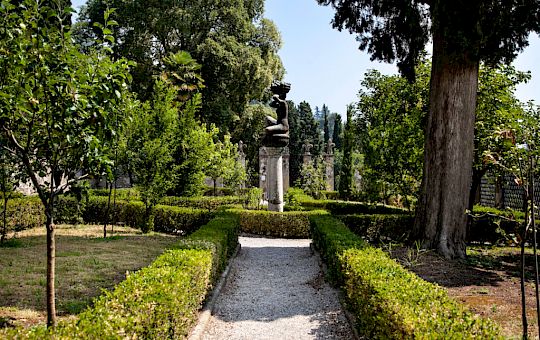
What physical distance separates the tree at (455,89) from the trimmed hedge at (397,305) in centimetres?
278

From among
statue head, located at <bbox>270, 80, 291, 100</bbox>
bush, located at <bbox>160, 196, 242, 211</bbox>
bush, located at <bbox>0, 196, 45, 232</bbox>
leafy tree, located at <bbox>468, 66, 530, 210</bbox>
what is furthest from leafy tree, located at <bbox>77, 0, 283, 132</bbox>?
leafy tree, located at <bbox>468, 66, 530, 210</bbox>

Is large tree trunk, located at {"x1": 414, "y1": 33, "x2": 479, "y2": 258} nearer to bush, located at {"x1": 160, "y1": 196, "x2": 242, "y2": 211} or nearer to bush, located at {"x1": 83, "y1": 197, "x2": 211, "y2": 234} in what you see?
bush, located at {"x1": 83, "y1": 197, "x2": 211, "y2": 234}

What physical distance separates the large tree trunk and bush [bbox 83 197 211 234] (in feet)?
20.0

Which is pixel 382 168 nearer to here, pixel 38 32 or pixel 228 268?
pixel 228 268

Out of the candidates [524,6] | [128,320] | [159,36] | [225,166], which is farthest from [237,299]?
[159,36]

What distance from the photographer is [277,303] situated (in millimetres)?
6336

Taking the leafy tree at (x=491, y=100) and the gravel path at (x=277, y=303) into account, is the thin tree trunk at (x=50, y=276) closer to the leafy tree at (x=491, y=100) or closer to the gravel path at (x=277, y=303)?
the gravel path at (x=277, y=303)

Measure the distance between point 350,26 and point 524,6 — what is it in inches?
145

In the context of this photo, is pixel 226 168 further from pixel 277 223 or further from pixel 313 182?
pixel 277 223

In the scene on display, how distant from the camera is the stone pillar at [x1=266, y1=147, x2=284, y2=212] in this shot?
547 inches

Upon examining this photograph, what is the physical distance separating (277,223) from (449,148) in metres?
5.99

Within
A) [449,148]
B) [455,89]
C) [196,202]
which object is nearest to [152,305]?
[449,148]

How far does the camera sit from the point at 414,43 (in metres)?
9.76

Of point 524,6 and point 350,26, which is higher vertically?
point 350,26
